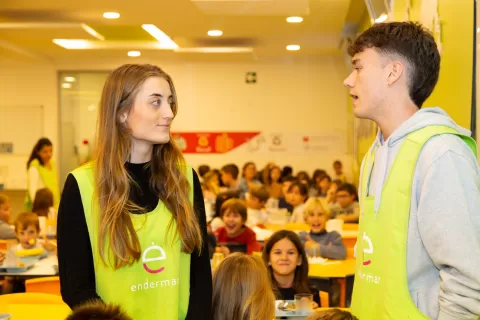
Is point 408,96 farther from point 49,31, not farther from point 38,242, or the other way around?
point 49,31

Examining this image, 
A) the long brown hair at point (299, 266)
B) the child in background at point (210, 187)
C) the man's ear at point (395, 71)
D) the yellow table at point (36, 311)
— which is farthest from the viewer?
the child in background at point (210, 187)

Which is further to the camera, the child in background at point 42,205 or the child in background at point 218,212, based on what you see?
the child in background at point 42,205

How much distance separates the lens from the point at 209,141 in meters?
13.1

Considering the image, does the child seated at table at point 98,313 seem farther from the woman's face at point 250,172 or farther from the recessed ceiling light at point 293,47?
the woman's face at point 250,172

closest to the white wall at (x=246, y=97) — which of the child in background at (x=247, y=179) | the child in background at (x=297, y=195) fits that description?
the child in background at (x=247, y=179)

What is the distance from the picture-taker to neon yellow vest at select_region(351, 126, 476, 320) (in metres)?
1.89

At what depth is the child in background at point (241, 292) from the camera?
3.00 metres

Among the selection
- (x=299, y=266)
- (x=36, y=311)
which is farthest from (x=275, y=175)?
(x=36, y=311)

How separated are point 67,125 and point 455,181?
12.0 metres

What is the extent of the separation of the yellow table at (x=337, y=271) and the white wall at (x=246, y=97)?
23.2ft

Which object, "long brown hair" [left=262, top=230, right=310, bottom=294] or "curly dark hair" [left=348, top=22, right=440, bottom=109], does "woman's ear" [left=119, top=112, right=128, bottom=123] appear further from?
"long brown hair" [left=262, top=230, right=310, bottom=294]

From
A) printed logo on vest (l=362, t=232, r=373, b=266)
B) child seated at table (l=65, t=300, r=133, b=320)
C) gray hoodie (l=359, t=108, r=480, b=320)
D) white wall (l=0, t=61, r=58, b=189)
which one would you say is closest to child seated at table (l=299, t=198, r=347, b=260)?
printed logo on vest (l=362, t=232, r=373, b=266)

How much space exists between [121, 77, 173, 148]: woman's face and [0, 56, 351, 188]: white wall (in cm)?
1078

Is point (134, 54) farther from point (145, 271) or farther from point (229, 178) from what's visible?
point (145, 271)
